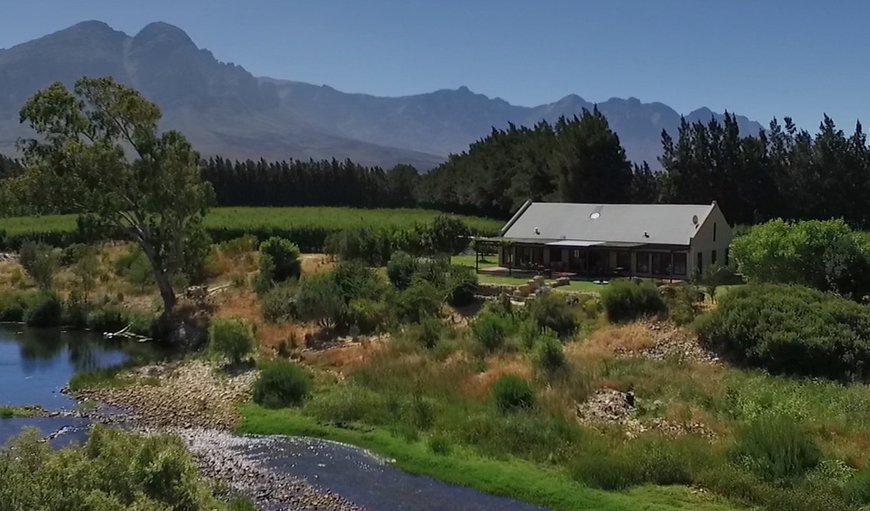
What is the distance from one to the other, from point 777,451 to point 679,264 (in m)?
25.4

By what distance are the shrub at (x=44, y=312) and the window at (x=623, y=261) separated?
3036cm

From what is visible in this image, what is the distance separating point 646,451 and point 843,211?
48.4 metres

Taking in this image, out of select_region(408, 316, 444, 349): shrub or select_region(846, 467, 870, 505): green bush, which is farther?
select_region(408, 316, 444, 349): shrub

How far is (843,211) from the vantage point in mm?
61125

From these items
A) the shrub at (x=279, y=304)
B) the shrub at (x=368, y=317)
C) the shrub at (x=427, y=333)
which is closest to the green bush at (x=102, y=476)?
the shrub at (x=427, y=333)

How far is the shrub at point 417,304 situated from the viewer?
36531 millimetres

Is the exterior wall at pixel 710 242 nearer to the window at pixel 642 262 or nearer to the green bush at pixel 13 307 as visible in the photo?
the window at pixel 642 262

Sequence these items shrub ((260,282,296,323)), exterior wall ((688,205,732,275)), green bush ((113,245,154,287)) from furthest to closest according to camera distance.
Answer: green bush ((113,245,154,287)) < exterior wall ((688,205,732,275)) < shrub ((260,282,296,323))

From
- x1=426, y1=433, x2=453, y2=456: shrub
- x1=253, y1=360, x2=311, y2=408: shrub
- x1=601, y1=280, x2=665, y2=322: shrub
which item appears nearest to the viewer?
x1=426, y1=433, x2=453, y2=456: shrub

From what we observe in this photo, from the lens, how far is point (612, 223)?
1868 inches

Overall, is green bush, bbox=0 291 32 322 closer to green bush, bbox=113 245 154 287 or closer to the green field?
green bush, bbox=113 245 154 287

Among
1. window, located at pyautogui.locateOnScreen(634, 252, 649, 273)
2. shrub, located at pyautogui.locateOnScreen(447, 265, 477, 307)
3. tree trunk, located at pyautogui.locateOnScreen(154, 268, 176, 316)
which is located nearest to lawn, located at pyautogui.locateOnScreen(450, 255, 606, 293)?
shrub, located at pyautogui.locateOnScreen(447, 265, 477, 307)

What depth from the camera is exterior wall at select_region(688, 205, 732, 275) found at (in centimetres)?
4359

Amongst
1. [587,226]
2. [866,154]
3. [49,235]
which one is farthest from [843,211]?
[49,235]
